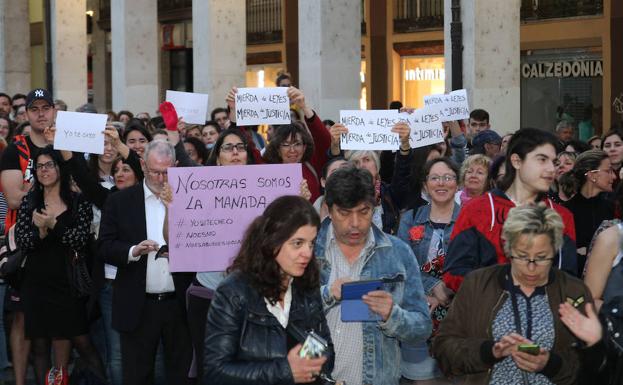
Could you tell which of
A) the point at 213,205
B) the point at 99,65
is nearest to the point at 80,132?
the point at 213,205

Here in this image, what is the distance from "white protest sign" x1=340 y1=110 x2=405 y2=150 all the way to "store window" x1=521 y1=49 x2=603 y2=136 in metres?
12.7

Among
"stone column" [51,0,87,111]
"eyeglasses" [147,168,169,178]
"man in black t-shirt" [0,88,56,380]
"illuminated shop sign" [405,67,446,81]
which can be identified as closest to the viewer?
"eyeglasses" [147,168,169,178]

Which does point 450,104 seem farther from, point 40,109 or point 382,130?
point 40,109

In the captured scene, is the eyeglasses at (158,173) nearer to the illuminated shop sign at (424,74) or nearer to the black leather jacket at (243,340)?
the black leather jacket at (243,340)

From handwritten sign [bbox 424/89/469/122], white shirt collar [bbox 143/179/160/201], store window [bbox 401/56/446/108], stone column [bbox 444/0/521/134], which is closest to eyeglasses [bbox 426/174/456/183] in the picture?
white shirt collar [bbox 143/179/160/201]

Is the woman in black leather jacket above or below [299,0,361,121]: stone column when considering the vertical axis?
below

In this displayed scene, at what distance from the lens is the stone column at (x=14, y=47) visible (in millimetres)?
29562

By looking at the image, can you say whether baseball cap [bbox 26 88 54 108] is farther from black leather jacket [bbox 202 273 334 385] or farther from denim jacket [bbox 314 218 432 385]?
black leather jacket [bbox 202 273 334 385]

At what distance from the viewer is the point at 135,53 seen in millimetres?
21938

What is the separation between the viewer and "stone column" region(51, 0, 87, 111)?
2492 centimetres

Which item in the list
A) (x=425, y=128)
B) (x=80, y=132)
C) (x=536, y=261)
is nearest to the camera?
(x=536, y=261)

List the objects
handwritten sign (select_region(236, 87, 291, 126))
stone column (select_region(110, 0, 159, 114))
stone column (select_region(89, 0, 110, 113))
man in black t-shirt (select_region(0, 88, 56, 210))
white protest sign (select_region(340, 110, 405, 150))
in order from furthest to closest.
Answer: stone column (select_region(89, 0, 110, 113))
stone column (select_region(110, 0, 159, 114))
handwritten sign (select_region(236, 87, 291, 126))
white protest sign (select_region(340, 110, 405, 150))
man in black t-shirt (select_region(0, 88, 56, 210))

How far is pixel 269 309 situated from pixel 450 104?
23.5 ft

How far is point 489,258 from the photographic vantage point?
246 inches
